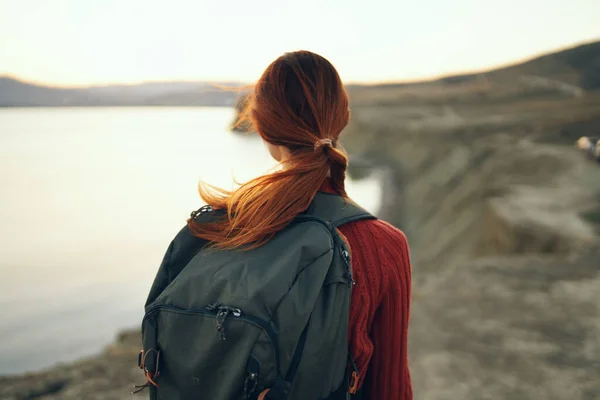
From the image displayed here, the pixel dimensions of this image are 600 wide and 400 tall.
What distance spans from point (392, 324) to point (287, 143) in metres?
0.66

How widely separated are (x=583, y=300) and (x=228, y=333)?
646 cm

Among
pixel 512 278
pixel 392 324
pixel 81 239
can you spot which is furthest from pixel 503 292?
pixel 81 239

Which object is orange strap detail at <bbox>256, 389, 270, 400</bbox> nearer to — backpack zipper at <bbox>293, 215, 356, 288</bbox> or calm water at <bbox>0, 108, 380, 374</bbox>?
backpack zipper at <bbox>293, 215, 356, 288</bbox>

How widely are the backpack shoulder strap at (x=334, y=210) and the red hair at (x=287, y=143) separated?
0.05 metres

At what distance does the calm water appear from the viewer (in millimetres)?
12531

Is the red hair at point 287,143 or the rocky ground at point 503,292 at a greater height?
the red hair at point 287,143

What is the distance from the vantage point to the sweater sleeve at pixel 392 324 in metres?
1.49

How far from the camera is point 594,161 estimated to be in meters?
17.2

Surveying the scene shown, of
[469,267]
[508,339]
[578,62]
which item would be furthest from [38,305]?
[578,62]

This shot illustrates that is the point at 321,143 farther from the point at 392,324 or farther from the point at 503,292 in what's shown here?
the point at 503,292

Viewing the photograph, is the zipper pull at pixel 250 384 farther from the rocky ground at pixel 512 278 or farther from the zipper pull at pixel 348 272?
the rocky ground at pixel 512 278

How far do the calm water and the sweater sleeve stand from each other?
11061mm

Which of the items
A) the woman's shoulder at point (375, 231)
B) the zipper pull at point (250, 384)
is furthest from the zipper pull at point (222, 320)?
the woman's shoulder at point (375, 231)

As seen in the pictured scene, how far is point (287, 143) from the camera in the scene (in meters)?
1.48
